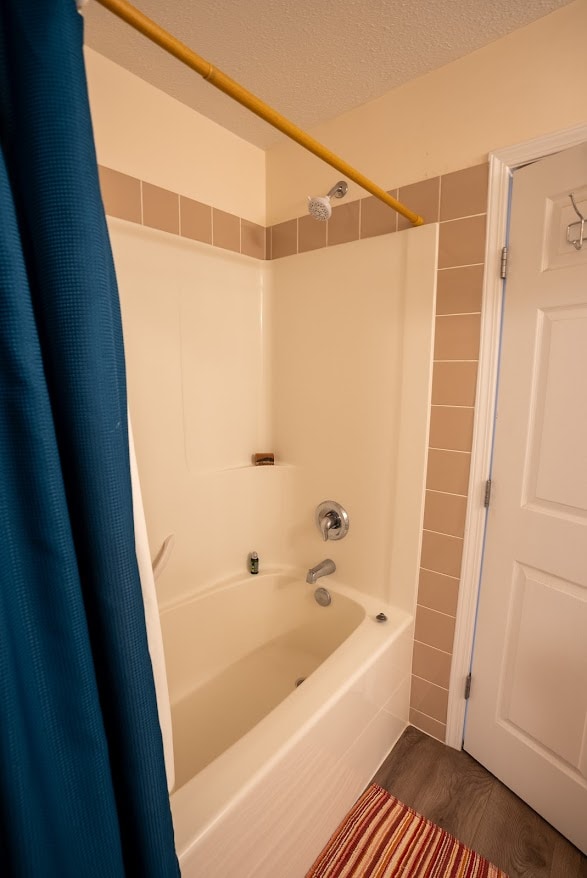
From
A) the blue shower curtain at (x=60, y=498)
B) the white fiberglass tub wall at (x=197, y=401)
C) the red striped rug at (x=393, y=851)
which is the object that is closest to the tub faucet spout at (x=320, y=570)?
the white fiberglass tub wall at (x=197, y=401)

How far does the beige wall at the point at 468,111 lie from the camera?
1112 mm

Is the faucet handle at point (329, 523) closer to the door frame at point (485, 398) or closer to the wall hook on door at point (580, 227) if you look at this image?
the door frame at point (485, 398)

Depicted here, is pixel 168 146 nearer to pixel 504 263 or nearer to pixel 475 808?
pixel 504 263

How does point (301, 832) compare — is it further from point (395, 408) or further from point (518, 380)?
point (518, 380)

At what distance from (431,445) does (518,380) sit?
35 centimetres

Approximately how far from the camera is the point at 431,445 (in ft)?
4.83

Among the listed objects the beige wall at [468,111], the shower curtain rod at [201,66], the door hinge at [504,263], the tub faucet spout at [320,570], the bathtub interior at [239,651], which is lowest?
the bathtub interior at [239,651]

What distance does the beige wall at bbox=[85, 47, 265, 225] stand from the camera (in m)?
1.33

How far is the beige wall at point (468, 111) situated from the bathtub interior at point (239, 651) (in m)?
1.66

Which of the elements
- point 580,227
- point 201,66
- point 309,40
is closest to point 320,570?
point 580,227

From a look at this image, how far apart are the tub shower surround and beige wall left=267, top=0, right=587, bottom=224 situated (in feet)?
0.27

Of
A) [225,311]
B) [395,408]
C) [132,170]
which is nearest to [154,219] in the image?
Result: [132,170]

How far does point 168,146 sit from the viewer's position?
1501 mm

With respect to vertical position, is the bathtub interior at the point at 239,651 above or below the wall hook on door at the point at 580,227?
below
